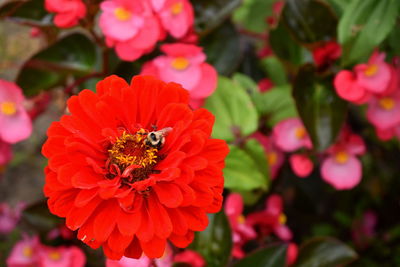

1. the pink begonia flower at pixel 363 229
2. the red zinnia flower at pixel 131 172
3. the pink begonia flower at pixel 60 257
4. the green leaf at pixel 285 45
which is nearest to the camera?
the red zinnia flower at pixel 131 172

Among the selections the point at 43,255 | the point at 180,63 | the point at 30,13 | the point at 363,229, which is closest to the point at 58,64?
the point at 30,13

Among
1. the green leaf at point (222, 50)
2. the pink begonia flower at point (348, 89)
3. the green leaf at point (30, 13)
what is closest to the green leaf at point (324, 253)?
the pink begonia flower at point (348, 89)

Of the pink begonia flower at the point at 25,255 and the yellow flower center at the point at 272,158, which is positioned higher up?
the yellow flower center at the point at 272,158

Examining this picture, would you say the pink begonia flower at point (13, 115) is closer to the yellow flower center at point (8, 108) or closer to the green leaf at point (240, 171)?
the yellow flower center at point (8, 108)

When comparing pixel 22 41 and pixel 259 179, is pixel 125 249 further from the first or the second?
pixel 22 41

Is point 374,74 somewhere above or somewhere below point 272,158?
above

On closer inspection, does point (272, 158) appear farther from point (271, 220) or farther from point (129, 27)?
point (129, 27)
